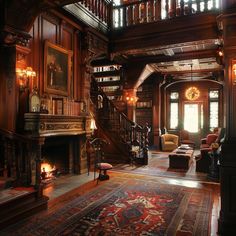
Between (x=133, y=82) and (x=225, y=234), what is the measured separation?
7.33 meters

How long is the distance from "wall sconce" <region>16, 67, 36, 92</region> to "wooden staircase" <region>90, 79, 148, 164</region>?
376cm

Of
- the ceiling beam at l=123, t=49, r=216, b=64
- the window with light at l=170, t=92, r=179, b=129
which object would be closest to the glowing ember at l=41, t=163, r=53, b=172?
the ceiling beam at l=123, t=49, r=216, b=64

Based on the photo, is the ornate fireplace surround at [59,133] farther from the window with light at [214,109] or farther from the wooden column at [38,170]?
the window with light at [214,109]

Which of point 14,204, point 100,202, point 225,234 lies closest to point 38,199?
point 14,204

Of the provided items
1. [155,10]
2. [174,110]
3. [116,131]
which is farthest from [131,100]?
[174,110]

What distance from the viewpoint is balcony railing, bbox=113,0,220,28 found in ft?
20.5

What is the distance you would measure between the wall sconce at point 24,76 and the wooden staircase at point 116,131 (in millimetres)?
3757

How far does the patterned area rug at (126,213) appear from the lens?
3.10 m

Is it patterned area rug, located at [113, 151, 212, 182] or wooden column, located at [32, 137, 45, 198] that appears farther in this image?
patterned area rug, located at [113, 151, 212, 182]

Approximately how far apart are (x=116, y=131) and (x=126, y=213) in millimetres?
4479

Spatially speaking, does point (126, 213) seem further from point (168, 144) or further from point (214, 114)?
point (214, 114)

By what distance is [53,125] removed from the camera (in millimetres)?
4758

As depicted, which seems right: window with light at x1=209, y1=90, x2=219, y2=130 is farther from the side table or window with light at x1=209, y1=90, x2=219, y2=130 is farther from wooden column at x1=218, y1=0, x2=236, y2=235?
wooden column at x1=218, y1=0, x2=236, y2=235

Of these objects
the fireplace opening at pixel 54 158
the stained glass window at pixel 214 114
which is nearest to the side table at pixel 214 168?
the fireplace opening at pixel 54 158
